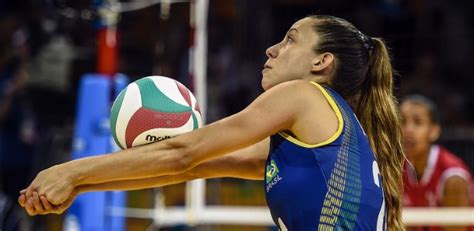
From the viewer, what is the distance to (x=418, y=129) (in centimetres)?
560

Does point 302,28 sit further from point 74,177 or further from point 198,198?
point 198,198

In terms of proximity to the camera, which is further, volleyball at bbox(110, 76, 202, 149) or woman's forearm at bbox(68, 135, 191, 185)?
volleyball at bbox(110, 76, 202, 149)

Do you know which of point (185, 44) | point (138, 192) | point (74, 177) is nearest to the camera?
point (74, 177)

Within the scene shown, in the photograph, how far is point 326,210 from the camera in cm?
264

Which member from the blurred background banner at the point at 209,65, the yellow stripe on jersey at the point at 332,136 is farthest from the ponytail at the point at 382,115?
the blurred background banner at the point at 209,65

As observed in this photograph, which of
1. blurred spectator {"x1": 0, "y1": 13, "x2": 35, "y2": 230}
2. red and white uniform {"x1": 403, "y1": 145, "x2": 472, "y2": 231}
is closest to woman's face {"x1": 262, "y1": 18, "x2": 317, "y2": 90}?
red and white uniform {"x1": 403, "y1": 145, "x2": 472, "y2": 231}

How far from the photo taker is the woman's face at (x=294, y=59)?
9.30ft

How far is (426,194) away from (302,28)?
3.08m

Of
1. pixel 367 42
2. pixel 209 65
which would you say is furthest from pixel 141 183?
pixel 209 65

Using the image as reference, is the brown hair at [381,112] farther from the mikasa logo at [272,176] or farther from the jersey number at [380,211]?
the mikasa logo at [272,176]

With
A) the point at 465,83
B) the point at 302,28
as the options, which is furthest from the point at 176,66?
the point at 302,28

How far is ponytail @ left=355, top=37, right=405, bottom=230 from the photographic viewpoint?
2.99 meters

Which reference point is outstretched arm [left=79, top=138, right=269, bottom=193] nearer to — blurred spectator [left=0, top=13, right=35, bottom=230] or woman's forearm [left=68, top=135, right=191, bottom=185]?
woman's forearm [left=68, top=135, right=191, bottom=185]

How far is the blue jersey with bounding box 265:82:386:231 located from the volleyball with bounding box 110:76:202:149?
31cm
